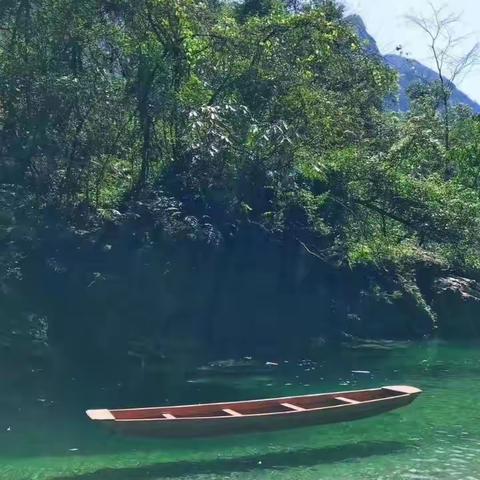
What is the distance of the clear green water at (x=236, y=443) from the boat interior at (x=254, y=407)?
0.45 meters

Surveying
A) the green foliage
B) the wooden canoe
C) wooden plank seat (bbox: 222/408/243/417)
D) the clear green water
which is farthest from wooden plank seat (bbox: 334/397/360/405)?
the green foliage

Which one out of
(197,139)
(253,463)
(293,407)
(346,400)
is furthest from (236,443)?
(197,139)

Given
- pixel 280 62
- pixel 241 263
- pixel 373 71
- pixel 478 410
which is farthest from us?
pixel 373 71

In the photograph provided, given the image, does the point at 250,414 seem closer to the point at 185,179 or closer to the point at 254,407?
the point at 254,407

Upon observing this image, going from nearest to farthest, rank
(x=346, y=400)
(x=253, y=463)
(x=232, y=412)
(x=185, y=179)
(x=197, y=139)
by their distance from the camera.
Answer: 1. (x=253, y=463)
2. (x=232, y=412)
3. (x=346, y=400)
4. (x=197, y=139)
5. (x=185, y=179)

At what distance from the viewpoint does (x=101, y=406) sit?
15406 millimetres

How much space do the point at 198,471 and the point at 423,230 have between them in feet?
48.0

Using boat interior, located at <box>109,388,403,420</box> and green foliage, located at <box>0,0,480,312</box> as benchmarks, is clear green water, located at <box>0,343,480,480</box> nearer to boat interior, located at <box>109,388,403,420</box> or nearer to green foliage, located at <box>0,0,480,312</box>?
boat interior, located at <box>109,388,403,420</box>

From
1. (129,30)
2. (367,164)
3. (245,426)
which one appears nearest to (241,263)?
(367,164)

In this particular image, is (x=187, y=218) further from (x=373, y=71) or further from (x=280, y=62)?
(x=373, y=71)

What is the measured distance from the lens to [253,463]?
11164 millimetres

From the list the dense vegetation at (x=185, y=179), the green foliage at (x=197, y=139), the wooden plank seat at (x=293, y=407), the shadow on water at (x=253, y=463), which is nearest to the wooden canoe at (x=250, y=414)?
the wooden plank seat at (x=293, y=407)

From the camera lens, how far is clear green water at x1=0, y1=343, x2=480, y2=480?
426 inches

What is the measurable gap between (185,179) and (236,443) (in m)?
9.84
